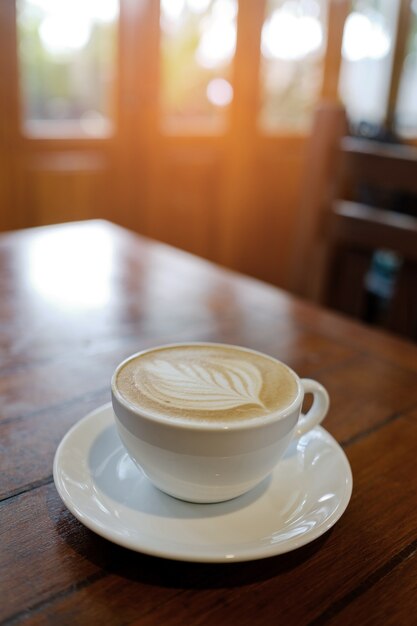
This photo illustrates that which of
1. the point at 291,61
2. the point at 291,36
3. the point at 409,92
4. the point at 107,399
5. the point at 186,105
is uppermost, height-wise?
the point at 291,36

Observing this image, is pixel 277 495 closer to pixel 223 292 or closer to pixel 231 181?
pixel 223 292

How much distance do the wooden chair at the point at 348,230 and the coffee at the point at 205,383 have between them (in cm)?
→ 57

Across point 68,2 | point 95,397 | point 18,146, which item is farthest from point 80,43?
point 95,397

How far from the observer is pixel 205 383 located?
46 cm

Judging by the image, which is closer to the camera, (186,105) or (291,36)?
(186,105)

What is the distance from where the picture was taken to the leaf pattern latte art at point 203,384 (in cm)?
43

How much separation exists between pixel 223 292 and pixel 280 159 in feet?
7.11

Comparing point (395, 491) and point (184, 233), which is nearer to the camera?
point (395, 491)

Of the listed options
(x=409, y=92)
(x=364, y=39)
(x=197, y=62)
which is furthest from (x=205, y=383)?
(x=409, y=92)

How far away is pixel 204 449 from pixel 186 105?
8.33ft

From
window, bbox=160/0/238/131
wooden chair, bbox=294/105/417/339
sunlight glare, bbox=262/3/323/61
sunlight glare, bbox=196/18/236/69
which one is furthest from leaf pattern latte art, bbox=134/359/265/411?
sunlight glare, bbox=262/3/323/61

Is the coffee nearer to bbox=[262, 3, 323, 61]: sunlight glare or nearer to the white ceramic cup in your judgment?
the white ceramic cup

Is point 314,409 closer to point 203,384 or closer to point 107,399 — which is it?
point 203,384

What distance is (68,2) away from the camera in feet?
7.57
